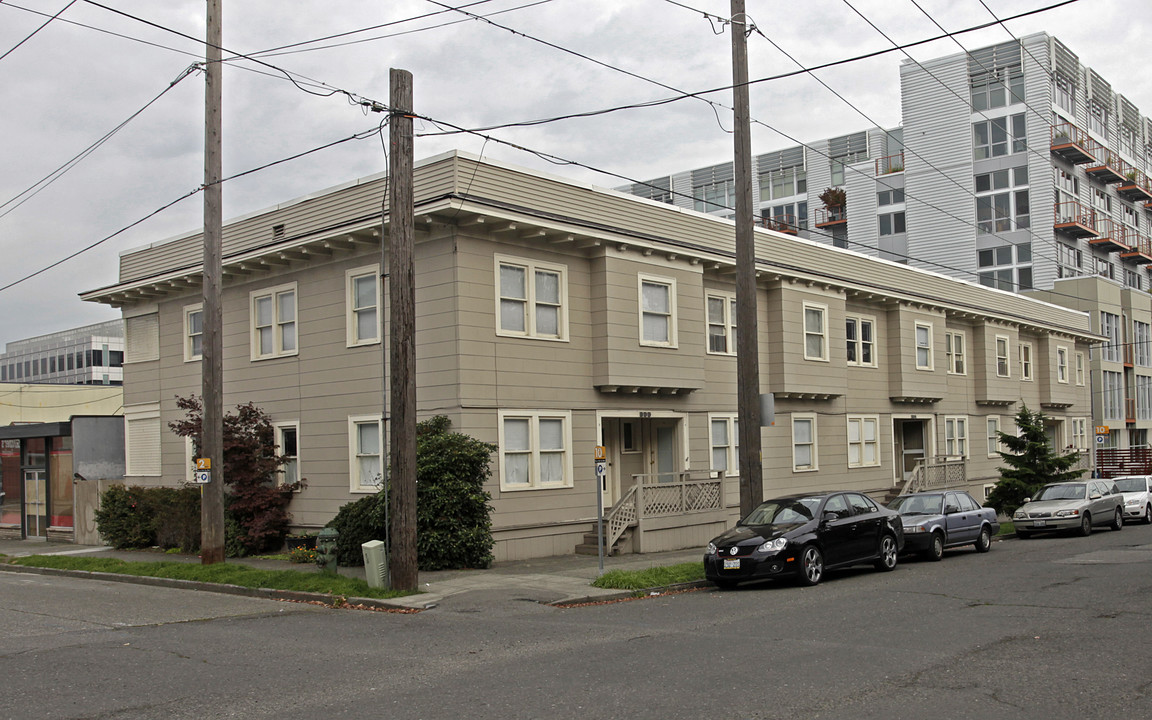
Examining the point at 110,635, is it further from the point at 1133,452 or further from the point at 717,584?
the point at 1133,452

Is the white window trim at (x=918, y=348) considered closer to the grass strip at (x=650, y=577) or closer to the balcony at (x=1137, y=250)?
the grass strip at (x=650, y=577)

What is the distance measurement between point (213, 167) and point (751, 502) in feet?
36.3

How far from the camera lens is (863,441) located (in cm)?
3206

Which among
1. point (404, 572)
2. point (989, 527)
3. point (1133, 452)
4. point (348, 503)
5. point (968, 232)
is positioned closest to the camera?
point (404, 572)

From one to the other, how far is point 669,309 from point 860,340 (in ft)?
34.8

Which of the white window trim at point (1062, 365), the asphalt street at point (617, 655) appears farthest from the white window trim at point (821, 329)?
the white window trim at point (1062, 365)

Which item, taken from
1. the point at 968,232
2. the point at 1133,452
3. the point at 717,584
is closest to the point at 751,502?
the point at 717,584

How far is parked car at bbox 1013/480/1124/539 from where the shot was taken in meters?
25.7

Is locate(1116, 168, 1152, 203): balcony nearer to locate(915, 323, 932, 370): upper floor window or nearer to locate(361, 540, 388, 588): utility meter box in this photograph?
locate(915, 323, 932, 370): upper floor window

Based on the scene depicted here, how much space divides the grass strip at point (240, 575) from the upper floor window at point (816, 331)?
53.5 feet

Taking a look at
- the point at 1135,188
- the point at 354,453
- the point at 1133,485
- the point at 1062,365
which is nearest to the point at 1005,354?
the point at 1062,365

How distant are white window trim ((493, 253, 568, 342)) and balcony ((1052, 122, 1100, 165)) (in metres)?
42.6

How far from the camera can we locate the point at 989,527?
2231cm

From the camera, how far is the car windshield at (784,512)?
56.2 ft
